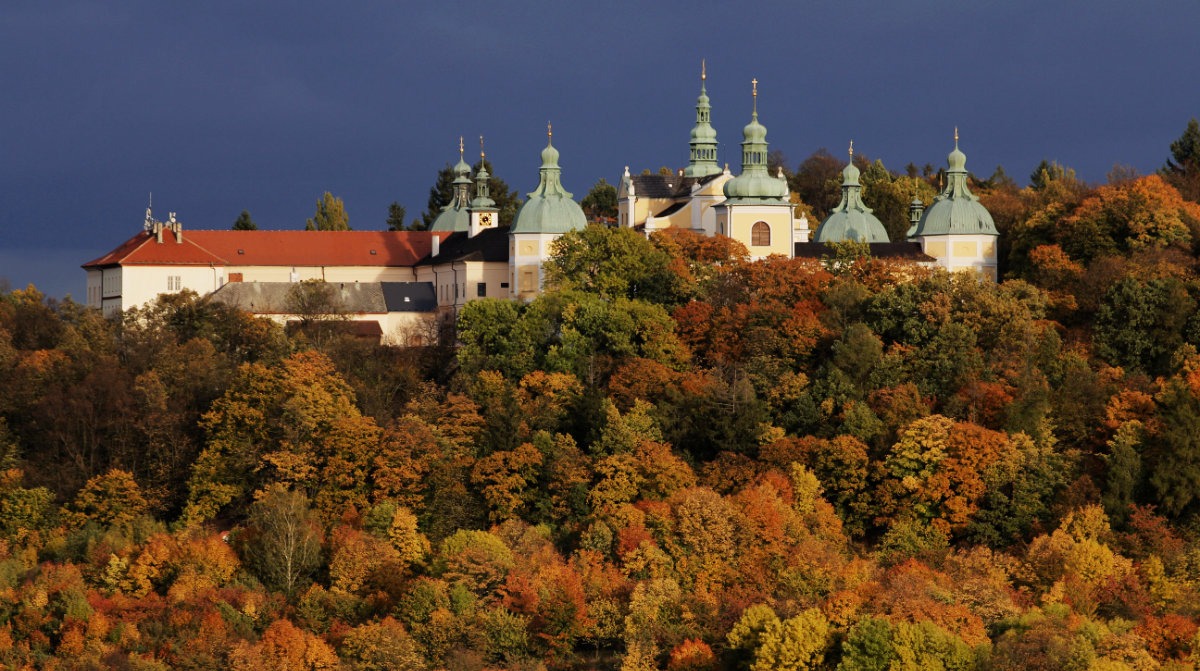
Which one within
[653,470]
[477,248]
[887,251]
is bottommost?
[653,470]

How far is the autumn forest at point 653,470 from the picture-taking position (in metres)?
64.5

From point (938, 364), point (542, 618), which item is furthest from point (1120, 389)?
point (542, 618)

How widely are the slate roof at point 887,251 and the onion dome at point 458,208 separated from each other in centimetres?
2081

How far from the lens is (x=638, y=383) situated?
75750 mm

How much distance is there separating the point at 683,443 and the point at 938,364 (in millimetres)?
7789

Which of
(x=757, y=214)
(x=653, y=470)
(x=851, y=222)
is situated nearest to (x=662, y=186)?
(x=851, y=222)

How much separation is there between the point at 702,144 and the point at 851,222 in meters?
10.2

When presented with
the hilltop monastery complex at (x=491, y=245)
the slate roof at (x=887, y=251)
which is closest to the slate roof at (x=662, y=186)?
the hilltop monastery complex at (x=491, y=245)

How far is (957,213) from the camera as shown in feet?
280

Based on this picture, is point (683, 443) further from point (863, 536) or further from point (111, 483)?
point (111, 483)

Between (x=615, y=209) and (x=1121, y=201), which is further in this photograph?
(x=615, y=209)

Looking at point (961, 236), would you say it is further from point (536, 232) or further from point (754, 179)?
point (536, 232)

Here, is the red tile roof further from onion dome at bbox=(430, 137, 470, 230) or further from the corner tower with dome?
the corner tower with dome

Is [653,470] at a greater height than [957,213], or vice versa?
[957,213]
